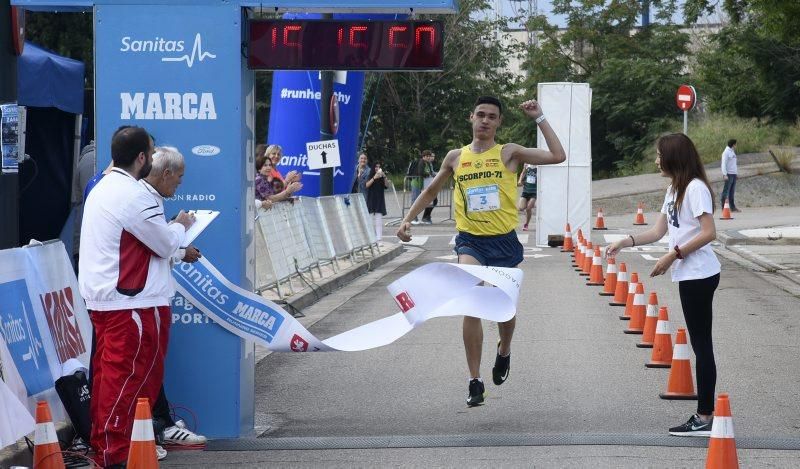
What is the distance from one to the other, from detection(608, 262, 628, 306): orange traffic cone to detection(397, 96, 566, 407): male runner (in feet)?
21.3

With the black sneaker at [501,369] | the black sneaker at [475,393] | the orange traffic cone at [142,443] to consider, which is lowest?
the black sneaker at [475,393]

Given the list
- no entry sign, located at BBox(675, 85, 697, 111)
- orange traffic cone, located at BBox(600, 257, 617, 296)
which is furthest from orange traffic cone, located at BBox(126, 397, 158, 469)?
no entry sign, located at BBox(675, 85, 697, 111)

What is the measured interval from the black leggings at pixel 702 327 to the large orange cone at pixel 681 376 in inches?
49.9

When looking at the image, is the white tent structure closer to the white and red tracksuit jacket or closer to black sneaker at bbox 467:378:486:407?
black sneaker at bbox 467:378:486:407

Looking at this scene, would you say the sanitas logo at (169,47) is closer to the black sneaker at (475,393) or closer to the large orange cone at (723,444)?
the black sneaker at (475,393)

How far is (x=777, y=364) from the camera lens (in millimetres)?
10562

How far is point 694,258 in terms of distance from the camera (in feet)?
24.9

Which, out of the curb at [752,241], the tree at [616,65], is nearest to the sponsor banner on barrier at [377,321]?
the curb at [752,241]

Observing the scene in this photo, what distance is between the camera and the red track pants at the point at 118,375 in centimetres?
A: 676

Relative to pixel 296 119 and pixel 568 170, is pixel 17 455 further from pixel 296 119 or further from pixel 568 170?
pixel 568 170

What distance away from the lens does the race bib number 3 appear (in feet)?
28.2

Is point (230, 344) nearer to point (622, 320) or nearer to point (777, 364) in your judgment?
point (777, 364)

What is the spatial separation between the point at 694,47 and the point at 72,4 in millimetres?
67813

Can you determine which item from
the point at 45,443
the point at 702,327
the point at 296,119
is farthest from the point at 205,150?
the point at 296,119
